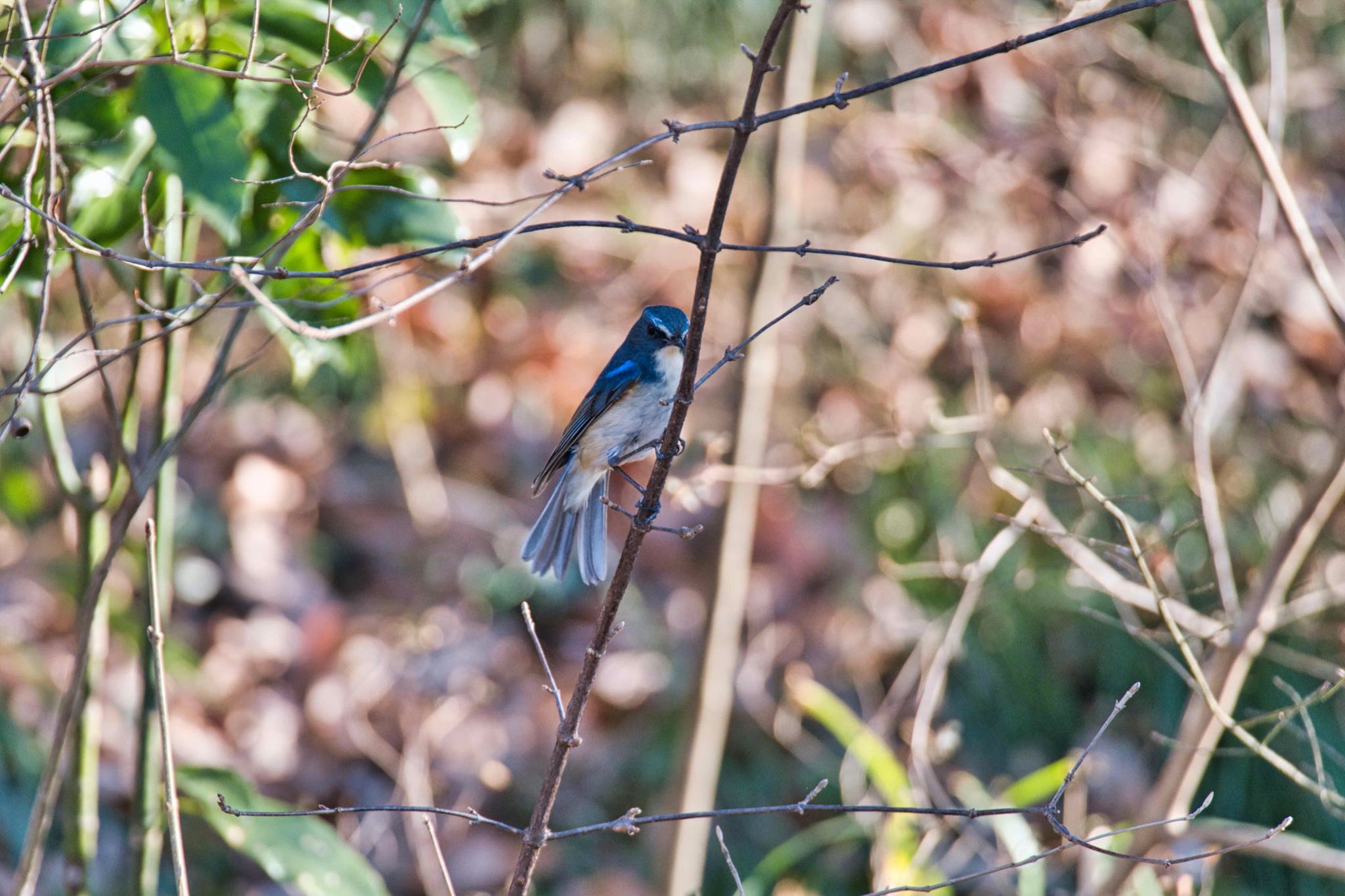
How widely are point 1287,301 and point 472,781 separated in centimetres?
437

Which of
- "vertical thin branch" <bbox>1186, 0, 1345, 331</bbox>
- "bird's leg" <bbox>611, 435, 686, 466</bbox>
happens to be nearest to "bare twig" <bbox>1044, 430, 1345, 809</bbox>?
"vertical thin branch" <bbox>1186, 0, 1345, 331</bbox>

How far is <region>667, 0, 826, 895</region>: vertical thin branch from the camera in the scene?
2.65 m

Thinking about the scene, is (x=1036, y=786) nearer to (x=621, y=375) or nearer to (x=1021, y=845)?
(x=1021, y=845)

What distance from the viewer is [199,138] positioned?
161cm

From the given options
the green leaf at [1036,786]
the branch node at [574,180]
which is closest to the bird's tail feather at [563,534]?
the branch node at [574,180]

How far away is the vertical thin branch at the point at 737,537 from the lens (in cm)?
265

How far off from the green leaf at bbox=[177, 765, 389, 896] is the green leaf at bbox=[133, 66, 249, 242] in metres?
1.01

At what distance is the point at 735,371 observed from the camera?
2932mm

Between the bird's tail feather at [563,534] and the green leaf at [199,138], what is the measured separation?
92cm

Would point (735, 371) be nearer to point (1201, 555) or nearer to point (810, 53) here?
point (810, 53)

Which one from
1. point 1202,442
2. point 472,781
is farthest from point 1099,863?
point 472,781

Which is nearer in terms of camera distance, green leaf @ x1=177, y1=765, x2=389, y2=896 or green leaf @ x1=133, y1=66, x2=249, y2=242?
green leaf @ x1=133, y1=66, x2=249, y2=242

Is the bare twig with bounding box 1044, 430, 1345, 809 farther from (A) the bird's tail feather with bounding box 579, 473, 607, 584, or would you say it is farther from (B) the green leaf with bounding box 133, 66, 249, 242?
(B) the green leaf with bounding box 133, 66, 249, 242

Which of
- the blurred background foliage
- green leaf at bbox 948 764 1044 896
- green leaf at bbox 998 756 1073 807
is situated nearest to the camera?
green leaf at bbox 948 764 1044 896
